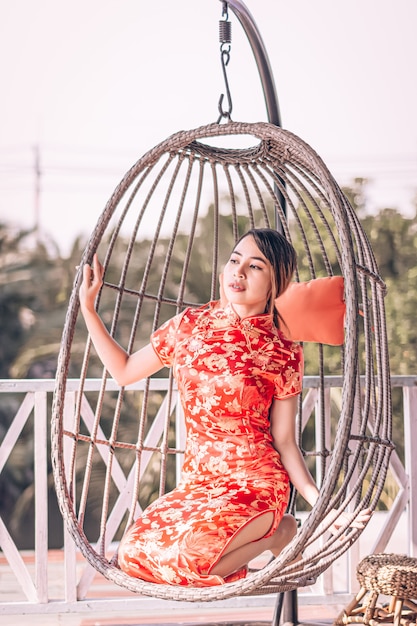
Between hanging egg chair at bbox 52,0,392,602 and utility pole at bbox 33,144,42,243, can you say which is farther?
utility pole at bbox 33,144,42,243

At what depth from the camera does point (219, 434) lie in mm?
2391

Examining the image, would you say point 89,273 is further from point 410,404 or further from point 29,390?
point 410,404

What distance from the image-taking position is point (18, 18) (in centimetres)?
1833

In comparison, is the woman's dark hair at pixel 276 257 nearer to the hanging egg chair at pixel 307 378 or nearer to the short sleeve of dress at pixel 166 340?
the hanging egg chair at pixel 307 378

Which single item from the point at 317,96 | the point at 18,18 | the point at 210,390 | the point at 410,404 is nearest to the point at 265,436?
the point at 210,390

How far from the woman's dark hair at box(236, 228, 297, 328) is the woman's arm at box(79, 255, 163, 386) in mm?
402

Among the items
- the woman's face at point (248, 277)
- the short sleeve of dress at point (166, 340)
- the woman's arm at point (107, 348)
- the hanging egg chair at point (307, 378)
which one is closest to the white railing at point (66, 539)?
the hanging egg chair at point (307, 378)

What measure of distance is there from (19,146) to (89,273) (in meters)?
16.1

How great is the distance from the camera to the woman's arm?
251cm

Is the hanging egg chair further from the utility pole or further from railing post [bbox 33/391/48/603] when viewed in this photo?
the utility pole

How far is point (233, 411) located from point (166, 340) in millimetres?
313

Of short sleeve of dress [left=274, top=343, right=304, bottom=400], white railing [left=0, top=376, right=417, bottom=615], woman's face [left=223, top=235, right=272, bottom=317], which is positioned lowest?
white railing [left=0, top=376, right=417, bottom=615]

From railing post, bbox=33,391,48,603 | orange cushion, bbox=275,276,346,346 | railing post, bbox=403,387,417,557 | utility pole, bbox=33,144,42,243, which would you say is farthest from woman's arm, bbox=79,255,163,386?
utility pole, bbox=33,144,42,243

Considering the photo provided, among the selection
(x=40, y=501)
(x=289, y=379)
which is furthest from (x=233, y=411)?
(x=40, y=501)
